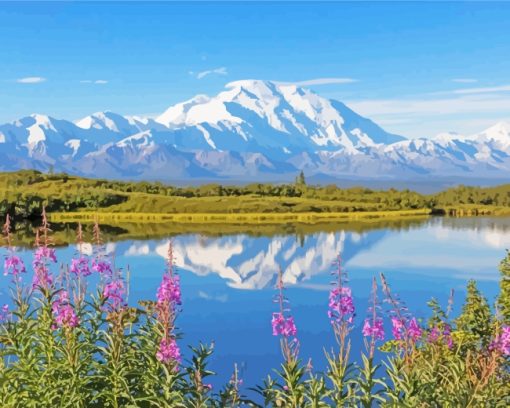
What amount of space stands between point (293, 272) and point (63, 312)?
75.8 meters

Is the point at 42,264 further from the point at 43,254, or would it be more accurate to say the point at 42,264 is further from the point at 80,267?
the point at 80,267

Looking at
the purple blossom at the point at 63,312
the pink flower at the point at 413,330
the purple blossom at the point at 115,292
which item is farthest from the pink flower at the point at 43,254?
the pink flower at the point at 413,330

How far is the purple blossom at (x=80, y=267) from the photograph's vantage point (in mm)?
9836

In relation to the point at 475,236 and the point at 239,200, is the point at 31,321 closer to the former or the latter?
the point at 475,236

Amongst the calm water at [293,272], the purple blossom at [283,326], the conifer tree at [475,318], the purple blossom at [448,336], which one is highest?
the purple blossom at [283,326]

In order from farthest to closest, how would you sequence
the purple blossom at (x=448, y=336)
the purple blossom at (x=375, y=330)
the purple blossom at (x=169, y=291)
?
the purple blossom at (x=448, y=336)
the purple blossom at (x=375, y=330)
the purple blossom at (x=169, y=291)

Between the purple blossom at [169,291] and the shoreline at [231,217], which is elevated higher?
the purple blossom at [169,291]

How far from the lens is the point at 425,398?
869 cm

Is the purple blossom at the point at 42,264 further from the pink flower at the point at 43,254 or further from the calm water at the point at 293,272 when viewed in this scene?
the calm water at the point at 293,272

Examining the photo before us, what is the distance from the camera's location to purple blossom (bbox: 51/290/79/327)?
30.8 ft

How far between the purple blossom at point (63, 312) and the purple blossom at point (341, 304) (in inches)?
150

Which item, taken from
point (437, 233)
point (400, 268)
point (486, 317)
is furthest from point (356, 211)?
point (486, 317)

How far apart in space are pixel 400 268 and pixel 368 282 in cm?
1106

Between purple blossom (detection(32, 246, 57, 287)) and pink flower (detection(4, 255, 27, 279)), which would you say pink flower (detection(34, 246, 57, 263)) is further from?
pink flower (detection(4, 255, 27, 279))
